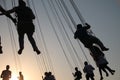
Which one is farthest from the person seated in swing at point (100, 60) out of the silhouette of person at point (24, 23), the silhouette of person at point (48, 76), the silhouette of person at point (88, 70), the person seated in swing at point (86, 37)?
the silhouette of person at point (24, 23)

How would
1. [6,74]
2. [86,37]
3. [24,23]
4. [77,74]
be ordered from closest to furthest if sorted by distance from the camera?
[24,23] < [86,37] < [6,74] < [77,74]

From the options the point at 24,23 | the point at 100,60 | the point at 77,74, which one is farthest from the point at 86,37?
the point at 77,74

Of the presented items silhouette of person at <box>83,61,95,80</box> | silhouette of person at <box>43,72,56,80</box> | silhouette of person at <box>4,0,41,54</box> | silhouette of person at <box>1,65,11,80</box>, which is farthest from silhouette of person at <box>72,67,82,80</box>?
silhouette of person at <box>4,0,41,54</box>

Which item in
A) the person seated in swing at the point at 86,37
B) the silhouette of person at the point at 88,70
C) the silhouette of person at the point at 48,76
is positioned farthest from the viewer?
the silhouette of person at the point at 88,70

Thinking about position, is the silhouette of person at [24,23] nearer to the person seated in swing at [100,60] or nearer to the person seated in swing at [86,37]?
the person seated in swing at [86,37]

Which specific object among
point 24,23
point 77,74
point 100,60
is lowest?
point 100,60

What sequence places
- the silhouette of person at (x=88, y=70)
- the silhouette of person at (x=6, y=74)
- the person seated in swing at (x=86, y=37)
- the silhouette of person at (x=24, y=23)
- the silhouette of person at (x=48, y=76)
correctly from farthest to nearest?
the silhouette of person at (x=88, y=70) → the silhouette of person at (x=6, y=74) → the silhouette of person at (x=48, y=76) → the person seated in swing at (x=86, y=37) → the silhouette of person at (x=24, y=23)

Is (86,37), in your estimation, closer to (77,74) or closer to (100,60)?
(100,60)

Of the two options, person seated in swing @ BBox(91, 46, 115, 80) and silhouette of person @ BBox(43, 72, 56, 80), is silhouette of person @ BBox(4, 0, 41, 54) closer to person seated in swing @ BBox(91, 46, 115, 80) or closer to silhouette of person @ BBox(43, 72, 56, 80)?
person seated in swing @ BBox(91, 46, 115, 80)

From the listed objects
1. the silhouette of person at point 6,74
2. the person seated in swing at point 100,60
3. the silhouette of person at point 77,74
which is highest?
the silhouette of person at point 6,74

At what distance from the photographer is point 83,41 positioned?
613 inches

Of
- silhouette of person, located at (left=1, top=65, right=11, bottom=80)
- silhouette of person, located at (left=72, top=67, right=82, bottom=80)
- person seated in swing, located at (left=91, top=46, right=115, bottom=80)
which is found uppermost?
silhouette of person, located at (left=1, top=65, right=11, bottom=80)

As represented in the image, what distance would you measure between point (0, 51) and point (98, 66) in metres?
5.62

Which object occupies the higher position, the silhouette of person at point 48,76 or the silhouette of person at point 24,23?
the silhouette of person at point 24,23
